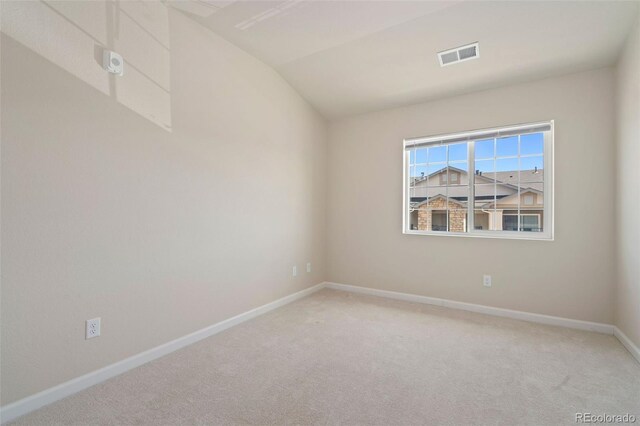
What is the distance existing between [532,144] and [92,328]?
4.12 metres

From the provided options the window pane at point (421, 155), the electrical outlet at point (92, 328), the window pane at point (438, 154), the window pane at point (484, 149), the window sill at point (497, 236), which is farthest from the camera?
the window pane at point (421, 155)

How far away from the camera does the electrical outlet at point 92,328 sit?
1.90 meters

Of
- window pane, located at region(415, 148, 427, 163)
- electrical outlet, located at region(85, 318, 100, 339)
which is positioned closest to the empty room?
electrical outlet, located at region(85, 318, 100, 339)

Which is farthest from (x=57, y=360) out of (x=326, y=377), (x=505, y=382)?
(x=505, y=382)

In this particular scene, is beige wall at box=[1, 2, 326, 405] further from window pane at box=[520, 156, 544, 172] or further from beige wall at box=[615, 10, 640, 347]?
beige wall at box=[615, 10, 640, 347]

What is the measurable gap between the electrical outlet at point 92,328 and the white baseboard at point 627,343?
376cm

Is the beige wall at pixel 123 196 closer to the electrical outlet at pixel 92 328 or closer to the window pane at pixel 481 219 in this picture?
the electrical outlet at pixel 92 328

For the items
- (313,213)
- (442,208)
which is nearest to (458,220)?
(442,208)

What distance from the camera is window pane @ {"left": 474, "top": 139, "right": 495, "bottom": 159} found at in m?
3.33

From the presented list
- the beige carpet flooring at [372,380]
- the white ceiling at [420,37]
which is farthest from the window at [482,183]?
the beige carpet flooring at [372,380]

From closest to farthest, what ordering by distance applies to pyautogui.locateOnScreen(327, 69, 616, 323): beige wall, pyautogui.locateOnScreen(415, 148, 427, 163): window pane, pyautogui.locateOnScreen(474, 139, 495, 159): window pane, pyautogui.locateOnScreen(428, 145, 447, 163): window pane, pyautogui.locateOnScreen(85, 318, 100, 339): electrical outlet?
pyautogui.locateOnScreen(85, 318, 100, 339): electrical outlet → pyautogui.locateOnScreen(327, 69, 616, 323): beige wall → pyautogui.locateOnScreen(474, 139, 495, 159): window pane → pyautogui.locateOnScreen(428, 145, 447, 163): window pane → pyautogui.locateOnScreen(415, 148, 427, 163): window pane

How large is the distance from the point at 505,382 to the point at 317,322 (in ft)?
5.30

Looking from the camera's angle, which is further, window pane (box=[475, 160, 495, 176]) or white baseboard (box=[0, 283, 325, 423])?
window pane (box=[475, 160, 495, 176])

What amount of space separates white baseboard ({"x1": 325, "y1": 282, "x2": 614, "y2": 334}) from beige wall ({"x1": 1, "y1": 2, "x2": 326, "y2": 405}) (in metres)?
1.37
